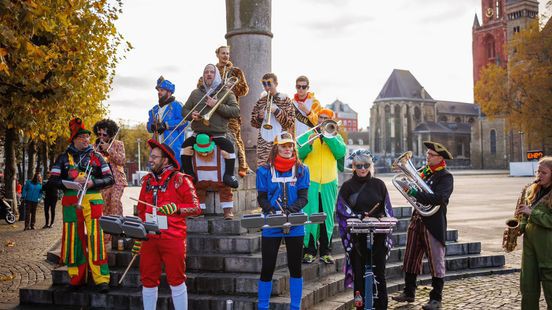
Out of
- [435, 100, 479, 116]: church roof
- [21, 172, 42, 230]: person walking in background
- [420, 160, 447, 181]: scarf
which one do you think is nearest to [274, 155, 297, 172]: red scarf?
[420, 160, 447, 181]: scarf

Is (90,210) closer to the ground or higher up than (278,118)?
closer to the ground

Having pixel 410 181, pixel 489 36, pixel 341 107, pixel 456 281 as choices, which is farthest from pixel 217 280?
pixel 341 107

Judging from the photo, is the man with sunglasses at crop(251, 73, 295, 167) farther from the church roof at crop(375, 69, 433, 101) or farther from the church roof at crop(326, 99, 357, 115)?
the church roof at crop(326, 99, 357, 115)

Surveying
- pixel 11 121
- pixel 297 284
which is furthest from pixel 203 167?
pixel 11 121

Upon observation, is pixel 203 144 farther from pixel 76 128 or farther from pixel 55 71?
pixel 55 71

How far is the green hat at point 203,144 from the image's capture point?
7.39m

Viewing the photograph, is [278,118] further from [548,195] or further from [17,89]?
[17,89]

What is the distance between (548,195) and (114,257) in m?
5.57

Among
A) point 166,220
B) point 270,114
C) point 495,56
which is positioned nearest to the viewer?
point 166,220

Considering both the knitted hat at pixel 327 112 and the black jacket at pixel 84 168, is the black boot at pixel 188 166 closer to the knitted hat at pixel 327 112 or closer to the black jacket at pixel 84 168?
the black jacket at pixel 84 168

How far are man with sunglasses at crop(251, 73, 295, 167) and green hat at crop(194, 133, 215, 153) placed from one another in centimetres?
69

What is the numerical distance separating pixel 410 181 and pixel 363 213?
3.82 ft

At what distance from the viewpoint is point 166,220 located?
5199 millimetres

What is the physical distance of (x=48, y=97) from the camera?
14664mm
